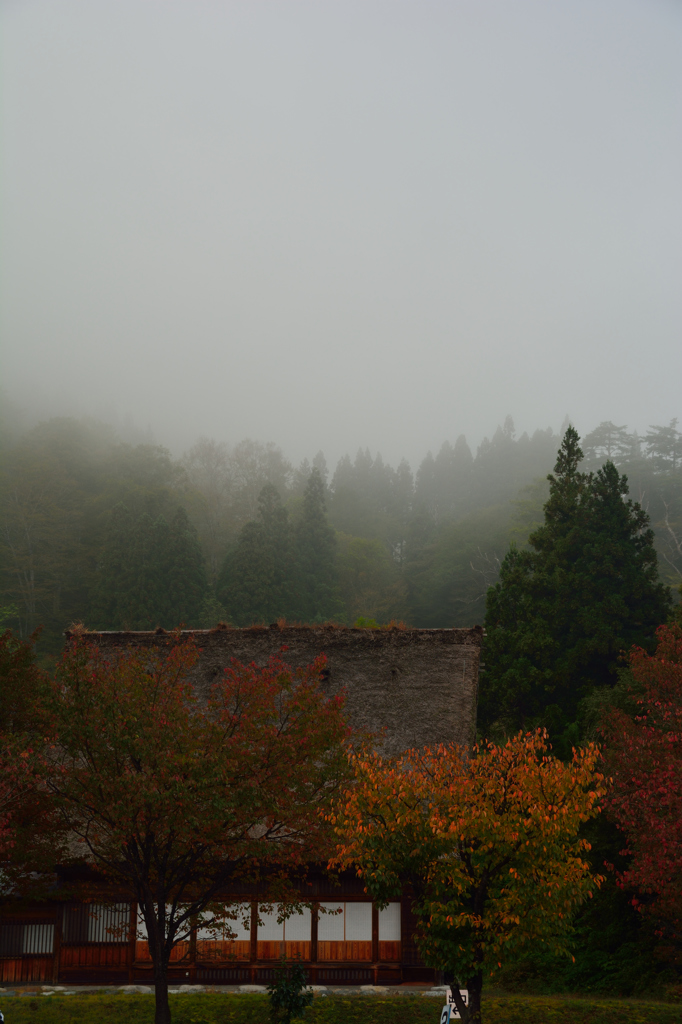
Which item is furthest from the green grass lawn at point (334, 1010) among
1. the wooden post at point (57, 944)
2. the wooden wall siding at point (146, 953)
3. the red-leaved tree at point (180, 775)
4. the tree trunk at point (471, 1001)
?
the tree trunk at point (471, 1001)

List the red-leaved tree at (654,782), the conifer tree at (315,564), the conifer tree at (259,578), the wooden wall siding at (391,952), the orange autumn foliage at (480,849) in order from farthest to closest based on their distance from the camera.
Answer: the conifer tree at (315,564) → the conifer tree at (259,578) → the wooden wall siding at (391,952) → the red-leaved tree at (654,782) → the orange autumn foliage at (480,849)

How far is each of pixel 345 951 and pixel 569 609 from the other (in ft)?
56.8

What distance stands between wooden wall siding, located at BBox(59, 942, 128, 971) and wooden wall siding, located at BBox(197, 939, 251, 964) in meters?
1.85

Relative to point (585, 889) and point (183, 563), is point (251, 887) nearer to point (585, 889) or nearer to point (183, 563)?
point (585, 889)

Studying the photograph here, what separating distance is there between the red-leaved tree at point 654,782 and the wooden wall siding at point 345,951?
20.8 ft

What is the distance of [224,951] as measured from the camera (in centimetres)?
1933

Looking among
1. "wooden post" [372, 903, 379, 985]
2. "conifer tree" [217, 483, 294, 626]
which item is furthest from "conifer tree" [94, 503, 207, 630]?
"wooden post" [372, 903, 379, 985]

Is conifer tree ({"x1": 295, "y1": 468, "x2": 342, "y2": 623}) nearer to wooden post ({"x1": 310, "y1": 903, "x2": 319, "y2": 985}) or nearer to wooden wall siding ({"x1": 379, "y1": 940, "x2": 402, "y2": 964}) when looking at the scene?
wooden post ({"x1": 310, "y1": 903, "x2": 319, "y2": 985})

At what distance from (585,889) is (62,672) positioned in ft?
29.2

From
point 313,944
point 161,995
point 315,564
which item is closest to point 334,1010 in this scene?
point 313,944

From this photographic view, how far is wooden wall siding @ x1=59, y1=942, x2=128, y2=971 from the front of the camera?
757 inches

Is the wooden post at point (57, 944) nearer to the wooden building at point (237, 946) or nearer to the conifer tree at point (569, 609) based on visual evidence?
the wooden building at point (237, 946)

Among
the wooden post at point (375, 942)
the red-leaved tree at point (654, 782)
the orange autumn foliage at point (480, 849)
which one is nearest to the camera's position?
the orange autumn foliage at point (480, 849)

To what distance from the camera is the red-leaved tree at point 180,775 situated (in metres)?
12.8
